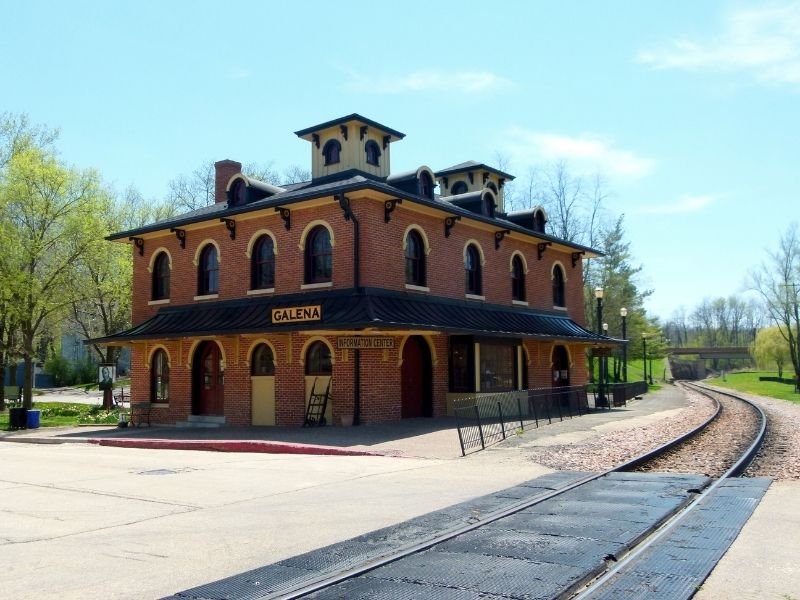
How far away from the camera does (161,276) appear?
26.9 meters

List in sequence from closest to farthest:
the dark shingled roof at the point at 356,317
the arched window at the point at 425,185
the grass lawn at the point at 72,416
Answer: the dark shingled roof at the point at 356,317
the arched window at the point at 425,185
the grass lawn at the point at 72,416

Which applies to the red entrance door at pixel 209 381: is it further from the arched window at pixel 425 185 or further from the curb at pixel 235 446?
the arched window at pixel 425 185

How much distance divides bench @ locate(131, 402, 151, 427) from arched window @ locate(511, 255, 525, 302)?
1312cm

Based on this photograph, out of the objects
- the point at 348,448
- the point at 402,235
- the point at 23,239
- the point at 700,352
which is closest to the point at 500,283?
the point at 402,235

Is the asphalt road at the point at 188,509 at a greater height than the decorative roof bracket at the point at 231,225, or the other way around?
the decorative roof bracket at the point at 231,225

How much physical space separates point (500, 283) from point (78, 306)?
2431 cm

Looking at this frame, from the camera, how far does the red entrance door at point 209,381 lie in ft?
78.8

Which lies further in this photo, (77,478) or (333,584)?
(77,478)

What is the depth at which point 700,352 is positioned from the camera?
104 meters

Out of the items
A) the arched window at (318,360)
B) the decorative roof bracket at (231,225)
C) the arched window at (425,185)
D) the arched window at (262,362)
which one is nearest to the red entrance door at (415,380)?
the arched window at (318,360)

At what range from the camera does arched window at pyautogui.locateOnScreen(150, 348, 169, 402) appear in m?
25.8

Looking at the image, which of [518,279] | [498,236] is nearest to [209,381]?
[498,236]

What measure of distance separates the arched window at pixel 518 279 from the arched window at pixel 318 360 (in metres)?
8.74

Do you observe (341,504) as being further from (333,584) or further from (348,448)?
(348,448)
